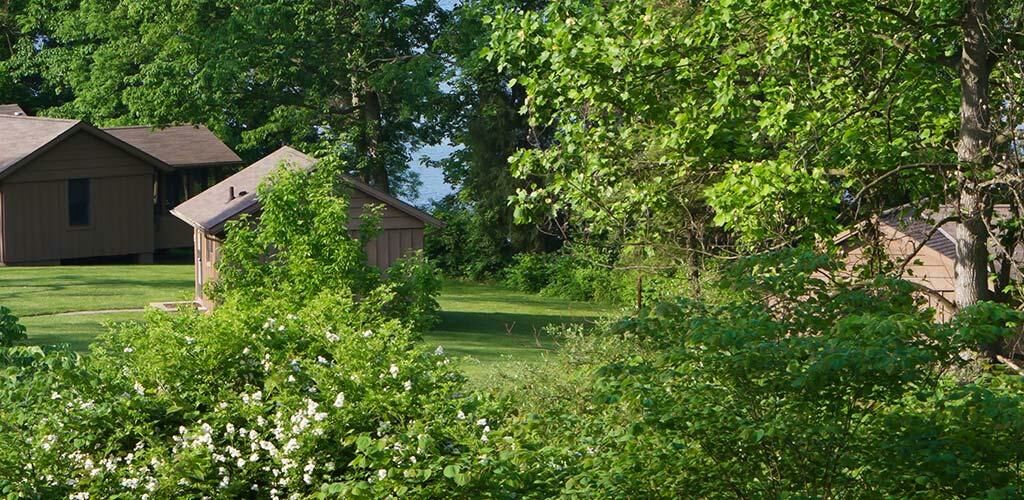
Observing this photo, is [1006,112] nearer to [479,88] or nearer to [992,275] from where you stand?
[992,275]

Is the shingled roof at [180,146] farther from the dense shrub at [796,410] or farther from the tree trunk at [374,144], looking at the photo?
the dense shrub at [796,410]

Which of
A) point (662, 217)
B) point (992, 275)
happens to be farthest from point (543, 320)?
point (992, 275)

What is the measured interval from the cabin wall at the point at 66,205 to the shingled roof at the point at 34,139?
39 cm

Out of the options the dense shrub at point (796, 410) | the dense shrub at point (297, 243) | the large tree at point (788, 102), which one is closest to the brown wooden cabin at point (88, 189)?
the dense shrub at point (297, 243)

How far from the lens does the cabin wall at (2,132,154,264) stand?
124 ft

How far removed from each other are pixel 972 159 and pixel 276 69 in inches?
1002

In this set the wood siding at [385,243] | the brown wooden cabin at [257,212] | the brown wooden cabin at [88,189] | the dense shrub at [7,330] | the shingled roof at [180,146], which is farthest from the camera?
the shingled roof at [180,146]

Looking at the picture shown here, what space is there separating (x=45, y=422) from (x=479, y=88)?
31.6 meters

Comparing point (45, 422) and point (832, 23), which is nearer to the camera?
point (45, 422)

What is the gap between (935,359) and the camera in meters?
7.19

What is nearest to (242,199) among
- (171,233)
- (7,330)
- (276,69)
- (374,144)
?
(276,69)

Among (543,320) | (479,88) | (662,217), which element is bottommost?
(543,320)

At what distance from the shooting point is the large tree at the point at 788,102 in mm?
14227

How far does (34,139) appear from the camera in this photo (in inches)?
1506
